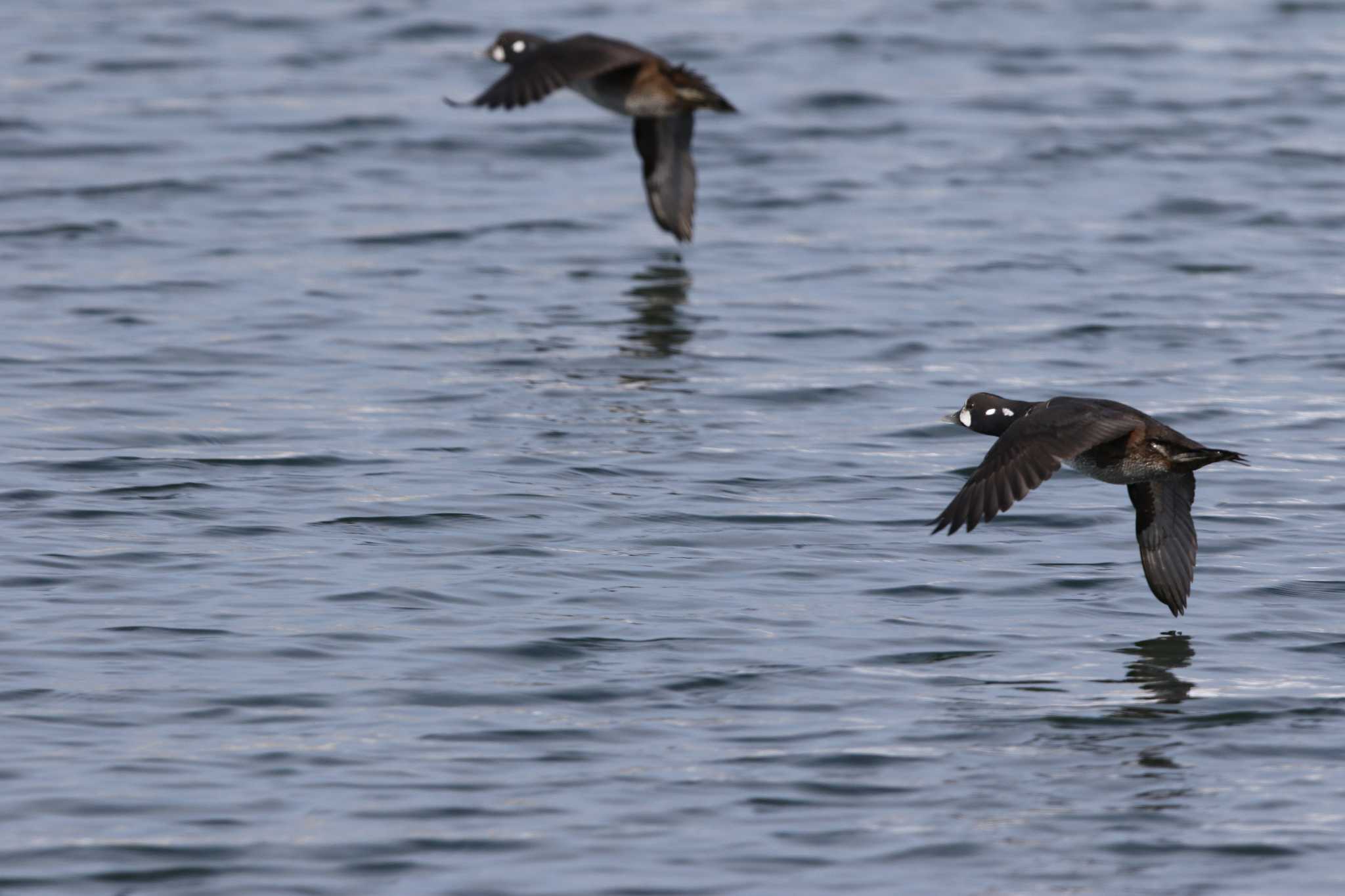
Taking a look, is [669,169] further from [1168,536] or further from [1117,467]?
[1168,536]

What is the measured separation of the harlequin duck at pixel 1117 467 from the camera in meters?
9.41

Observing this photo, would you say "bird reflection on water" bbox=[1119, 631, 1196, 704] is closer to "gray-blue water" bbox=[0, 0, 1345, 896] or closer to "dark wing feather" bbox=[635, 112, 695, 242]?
"gray-blue water" bbox=[0, 0, 1345, 896]

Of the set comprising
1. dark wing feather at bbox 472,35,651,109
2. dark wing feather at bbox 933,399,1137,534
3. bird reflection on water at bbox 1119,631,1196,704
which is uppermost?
dark wing feather at bbox 472,35,651,109

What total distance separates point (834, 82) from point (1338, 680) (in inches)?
645

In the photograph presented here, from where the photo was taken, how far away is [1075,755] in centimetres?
848

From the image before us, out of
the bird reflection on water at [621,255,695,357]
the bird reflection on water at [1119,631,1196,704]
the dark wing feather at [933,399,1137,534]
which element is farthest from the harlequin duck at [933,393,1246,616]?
the bird reflection on water at [621,255,695,357]

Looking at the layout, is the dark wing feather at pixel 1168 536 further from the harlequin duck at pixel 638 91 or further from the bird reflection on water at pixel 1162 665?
the harlequin duck at pixel 638 91

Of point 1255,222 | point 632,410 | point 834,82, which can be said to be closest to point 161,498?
point 632,410

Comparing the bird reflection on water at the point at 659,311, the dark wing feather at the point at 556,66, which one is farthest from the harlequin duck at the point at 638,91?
the bird reflection on water at the point at 659,311

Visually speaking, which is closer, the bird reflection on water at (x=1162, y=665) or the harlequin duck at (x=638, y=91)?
the bird reflection on water at (x=1162, y=665)

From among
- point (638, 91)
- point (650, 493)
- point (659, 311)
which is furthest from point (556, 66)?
point (650, 493)

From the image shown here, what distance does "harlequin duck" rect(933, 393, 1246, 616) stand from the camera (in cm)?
941

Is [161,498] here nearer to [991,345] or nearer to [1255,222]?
[991,345]

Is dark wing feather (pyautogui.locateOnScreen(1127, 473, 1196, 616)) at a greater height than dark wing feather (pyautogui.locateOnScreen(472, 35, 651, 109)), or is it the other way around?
dark wing feather (pyautogui.locateOnScreen(472, 35, 651, 109))
